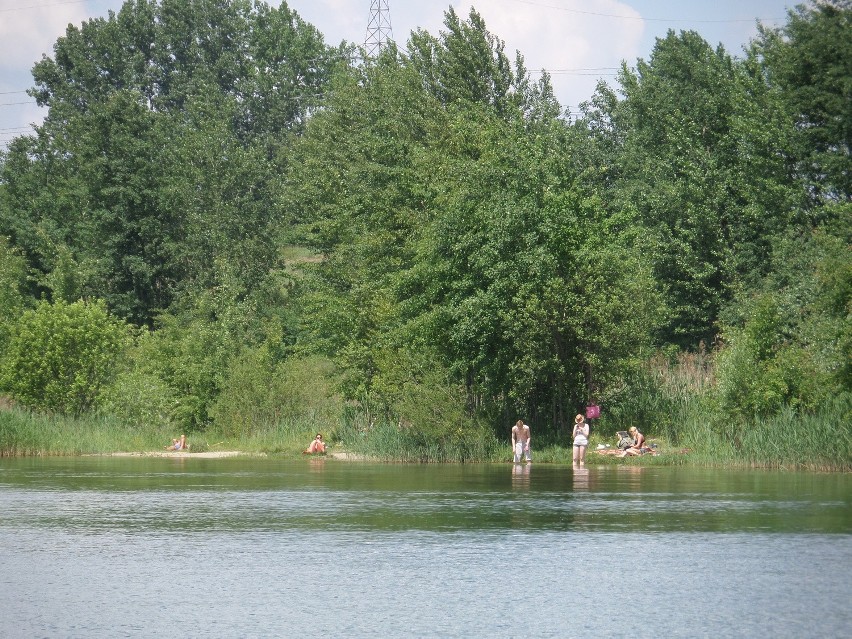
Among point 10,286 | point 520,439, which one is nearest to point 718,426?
point 520,439

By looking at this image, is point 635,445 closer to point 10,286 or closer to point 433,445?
point 433,445

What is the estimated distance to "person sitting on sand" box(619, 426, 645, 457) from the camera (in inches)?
1704

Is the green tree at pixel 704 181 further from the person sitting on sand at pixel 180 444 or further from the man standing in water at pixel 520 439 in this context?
the person sitting on sand at pixel 180 444

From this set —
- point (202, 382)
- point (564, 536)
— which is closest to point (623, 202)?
point (202, 382)

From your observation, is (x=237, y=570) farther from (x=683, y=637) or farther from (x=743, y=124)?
(x=743, y=124)

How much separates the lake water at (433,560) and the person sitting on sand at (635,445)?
8929 mm

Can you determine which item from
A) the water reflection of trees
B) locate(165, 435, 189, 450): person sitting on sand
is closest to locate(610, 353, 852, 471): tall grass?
the water reflection of trees

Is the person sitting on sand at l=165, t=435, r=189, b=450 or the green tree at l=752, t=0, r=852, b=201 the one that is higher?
the green tree at l=752, t=0, r=852, b=201

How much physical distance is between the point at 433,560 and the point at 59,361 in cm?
4453

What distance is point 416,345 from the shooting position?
167ft

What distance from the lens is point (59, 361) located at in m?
60.7

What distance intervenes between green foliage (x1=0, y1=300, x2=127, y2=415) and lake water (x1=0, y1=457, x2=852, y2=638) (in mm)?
27178

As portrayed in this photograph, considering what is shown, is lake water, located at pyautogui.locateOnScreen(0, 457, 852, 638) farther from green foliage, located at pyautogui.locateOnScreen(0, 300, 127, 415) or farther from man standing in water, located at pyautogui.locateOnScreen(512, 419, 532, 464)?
green foliage, located at pyautogui.locateOnScreen(0, 300, 127, 415)

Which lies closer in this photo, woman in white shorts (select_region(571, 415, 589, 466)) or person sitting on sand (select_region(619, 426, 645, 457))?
woman in white shorts (select_region(571, 415, 589, 466))
